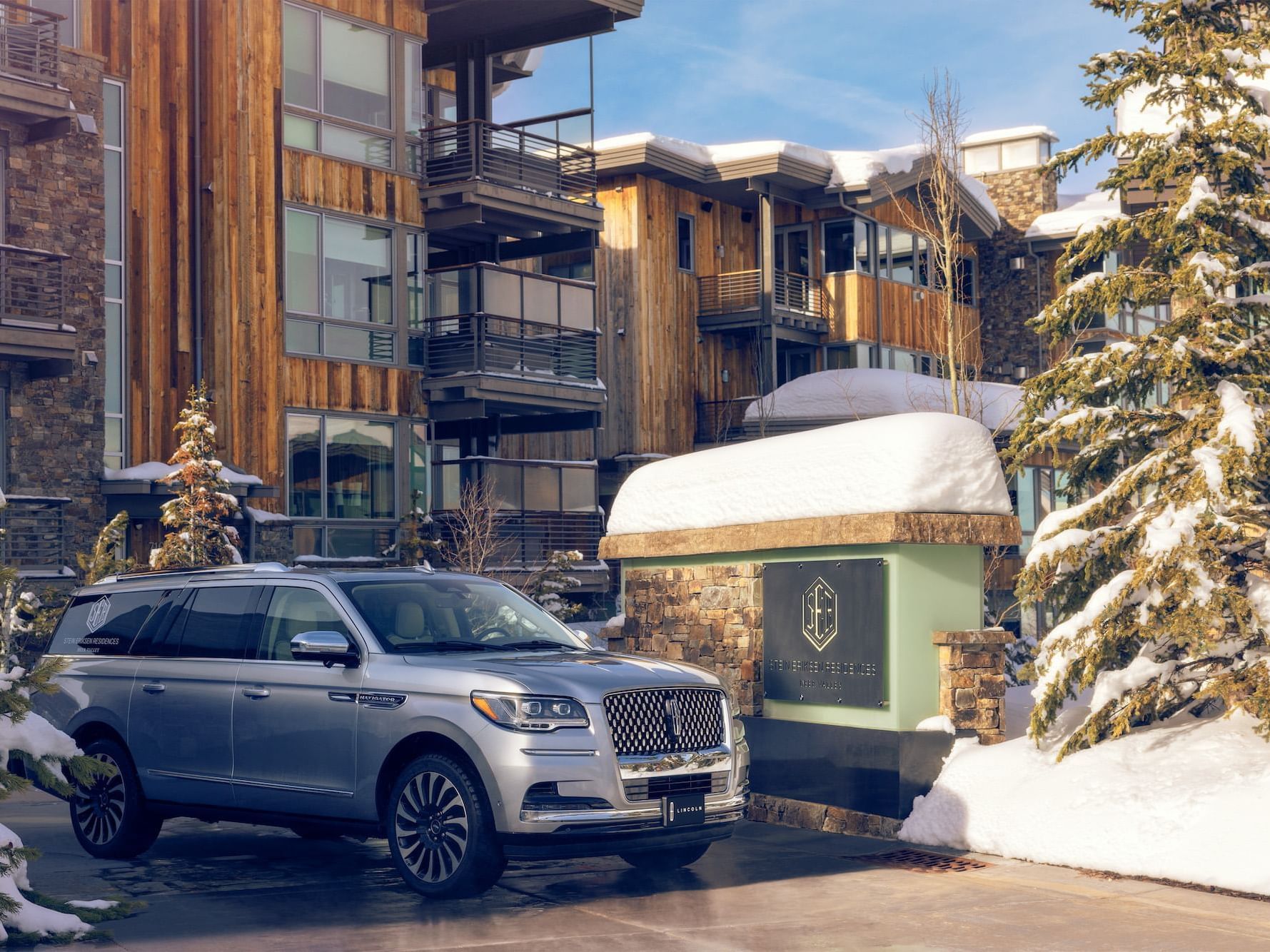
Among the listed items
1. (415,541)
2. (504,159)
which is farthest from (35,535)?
(504,159)

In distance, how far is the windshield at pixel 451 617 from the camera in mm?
9984

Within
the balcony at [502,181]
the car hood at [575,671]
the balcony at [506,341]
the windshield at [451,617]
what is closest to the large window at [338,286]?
the balcony at [506,341]

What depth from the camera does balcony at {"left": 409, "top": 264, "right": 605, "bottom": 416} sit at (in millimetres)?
27391

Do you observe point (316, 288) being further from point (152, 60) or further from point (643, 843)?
point (643, 843)

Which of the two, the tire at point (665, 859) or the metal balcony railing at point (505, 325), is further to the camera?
the metal balcony railing at point (505, 325)

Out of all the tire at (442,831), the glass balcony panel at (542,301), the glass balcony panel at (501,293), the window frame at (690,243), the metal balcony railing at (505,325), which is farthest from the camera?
the window frame at (690,243)

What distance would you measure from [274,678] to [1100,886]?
5215 mm

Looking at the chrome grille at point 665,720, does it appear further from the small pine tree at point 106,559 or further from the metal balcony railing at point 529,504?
the metal balcony railing at point 529,504

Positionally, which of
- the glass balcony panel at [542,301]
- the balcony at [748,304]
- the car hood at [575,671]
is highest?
the balcony at [748,304]

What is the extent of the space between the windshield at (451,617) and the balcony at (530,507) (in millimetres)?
15946

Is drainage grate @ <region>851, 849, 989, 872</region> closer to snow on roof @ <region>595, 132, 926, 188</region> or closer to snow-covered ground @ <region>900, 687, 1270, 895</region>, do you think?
snow-covered ground @ <region>900, 687, 1270, 895</region>

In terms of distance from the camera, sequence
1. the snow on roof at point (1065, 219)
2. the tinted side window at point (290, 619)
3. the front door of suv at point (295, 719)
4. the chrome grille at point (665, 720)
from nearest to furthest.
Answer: the chrome grille at point (665, 720) < the front door of suv at point (295, 719) < the tinted side window at point (290, 619) < the snow on roof at point (1065, 219)

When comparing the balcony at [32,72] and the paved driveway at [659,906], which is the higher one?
the balcony at [32,72]

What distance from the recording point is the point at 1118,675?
10.9m
